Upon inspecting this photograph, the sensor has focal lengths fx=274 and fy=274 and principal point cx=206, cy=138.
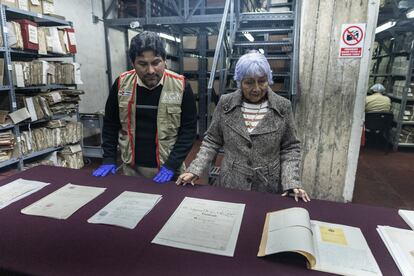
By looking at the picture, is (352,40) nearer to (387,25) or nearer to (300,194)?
(300,194)

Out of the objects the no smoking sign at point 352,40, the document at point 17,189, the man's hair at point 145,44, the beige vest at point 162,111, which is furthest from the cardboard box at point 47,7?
the no smoking sign at point 352,40

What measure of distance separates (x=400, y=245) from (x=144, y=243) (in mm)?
790

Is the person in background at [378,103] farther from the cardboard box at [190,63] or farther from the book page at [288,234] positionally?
the book page at [288,234]

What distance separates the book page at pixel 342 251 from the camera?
2.44 ft

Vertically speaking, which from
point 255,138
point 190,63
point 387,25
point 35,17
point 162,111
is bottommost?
point 255,138

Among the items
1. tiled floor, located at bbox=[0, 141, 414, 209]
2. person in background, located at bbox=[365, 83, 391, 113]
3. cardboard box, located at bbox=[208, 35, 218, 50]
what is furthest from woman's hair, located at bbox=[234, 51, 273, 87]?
person in background, located at bbox=[365, 83, 391, 113]

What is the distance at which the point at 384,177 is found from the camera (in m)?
3.91

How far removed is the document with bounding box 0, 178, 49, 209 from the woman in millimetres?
661

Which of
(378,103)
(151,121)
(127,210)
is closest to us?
(127,210)

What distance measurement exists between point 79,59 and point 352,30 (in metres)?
4.14

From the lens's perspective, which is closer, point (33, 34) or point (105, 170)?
point (105, 170)

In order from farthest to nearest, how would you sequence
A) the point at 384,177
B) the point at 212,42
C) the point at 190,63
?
1. the point at 190,63
2. the point at 212,42
3. the point at 384,177

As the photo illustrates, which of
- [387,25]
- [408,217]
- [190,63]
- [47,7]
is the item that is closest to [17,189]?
[408,217]

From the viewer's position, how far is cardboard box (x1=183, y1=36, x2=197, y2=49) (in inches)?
224
